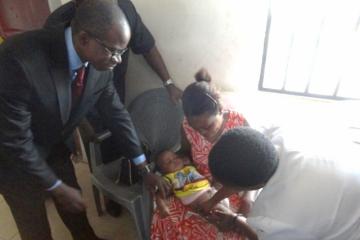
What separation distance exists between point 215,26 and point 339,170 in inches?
40.3

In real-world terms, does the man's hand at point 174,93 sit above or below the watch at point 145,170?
above

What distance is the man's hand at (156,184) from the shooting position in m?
1.28

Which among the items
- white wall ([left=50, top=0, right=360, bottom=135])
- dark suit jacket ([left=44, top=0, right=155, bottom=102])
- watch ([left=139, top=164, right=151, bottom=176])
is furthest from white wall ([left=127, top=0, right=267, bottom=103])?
watch ([left=139, top=164, right=151, bottom=176])

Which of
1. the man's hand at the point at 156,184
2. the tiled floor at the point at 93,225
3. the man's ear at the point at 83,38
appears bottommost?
the tiled floor at the point at 93,225

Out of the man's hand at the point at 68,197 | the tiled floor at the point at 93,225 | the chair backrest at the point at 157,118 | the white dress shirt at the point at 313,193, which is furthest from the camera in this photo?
the tiled floor at the point at 93,225

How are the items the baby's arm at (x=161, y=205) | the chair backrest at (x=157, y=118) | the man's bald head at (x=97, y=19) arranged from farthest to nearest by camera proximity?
the chair backrest at (x=157, y=118) < the baby's arm at (x=161, y=205) < the man's bald head at (x=97, y=19)

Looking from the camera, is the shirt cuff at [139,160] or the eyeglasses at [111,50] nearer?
the eyeglasses at [111,50]

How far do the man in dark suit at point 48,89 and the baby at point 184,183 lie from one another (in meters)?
0.08

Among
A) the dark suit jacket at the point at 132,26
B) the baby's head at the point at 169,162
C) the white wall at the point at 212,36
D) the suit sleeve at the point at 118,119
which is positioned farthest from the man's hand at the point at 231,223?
the dark suit jacket at the point at 132,26

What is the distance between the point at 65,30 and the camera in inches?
38.8

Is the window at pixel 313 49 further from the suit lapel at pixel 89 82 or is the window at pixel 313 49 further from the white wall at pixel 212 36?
the suit lapel at pixel 89 82

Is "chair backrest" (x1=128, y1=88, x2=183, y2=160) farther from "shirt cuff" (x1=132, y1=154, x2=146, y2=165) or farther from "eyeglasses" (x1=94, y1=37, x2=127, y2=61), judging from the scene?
"eyeglasses" (x1=94, y1=37, x2=127, y2=61)

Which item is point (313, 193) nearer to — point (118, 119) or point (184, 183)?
point (184, 183)

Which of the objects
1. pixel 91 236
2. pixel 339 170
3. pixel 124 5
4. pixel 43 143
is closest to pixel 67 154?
pixel 43 143
